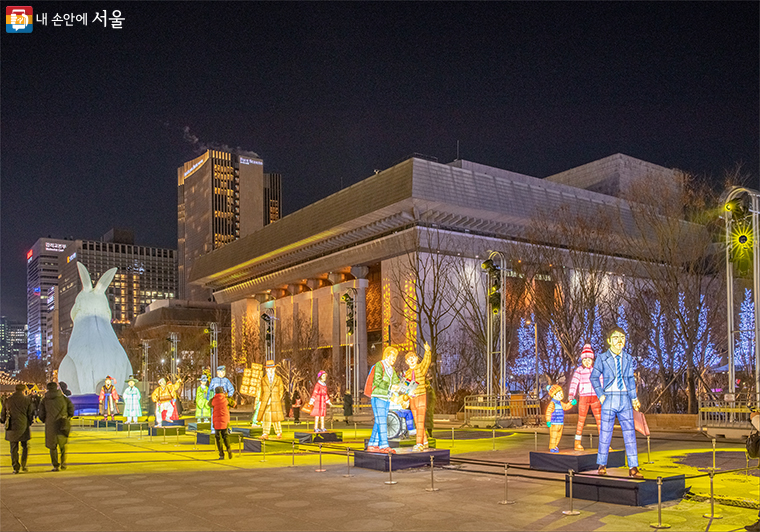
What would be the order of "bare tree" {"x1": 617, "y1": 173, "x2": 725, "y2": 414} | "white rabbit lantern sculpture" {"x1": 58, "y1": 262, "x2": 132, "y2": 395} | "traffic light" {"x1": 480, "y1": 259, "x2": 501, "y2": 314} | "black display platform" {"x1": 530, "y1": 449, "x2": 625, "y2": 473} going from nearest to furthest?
"black display platform" {"x1": 530, "y1": 449, "x2": 625, "y2": 473} < "traffic light" {"x1": 480, "y1": 259, "x2": 501, "y2": 314} < "bare tree" {"x1": 617, "y1": 173, "x2": 725, "y2": 414} < "white rabbit lantern sculpture" {"x1": 58, "y1": 262, "x2": 132, "y2": 395}

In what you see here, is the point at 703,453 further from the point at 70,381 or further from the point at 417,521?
the point at 70,381

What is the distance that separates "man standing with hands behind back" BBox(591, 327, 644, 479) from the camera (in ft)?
37.4

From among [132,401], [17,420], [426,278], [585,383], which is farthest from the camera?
[426,278]

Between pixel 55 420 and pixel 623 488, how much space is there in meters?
11.7

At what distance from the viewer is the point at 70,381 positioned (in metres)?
41.2

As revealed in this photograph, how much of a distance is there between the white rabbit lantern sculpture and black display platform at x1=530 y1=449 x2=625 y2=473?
3267 cm

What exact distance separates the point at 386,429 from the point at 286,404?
17.8 meters

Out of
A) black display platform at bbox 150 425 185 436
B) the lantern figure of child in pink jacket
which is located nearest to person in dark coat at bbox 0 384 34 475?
black display platform at bbox 150 425 185 436

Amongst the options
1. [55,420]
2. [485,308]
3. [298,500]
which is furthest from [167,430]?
[485,308]

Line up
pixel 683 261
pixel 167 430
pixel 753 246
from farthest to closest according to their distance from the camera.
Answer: pixel 683 261 → pixel 167 430 → pixel 753 246

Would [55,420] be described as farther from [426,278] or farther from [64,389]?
[426,278]

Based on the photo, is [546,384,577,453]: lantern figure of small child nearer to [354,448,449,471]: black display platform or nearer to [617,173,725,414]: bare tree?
[354,448,449,471]: black display platform

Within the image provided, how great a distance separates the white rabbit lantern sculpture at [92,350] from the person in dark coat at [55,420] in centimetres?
2600

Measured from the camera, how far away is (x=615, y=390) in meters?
11.5
